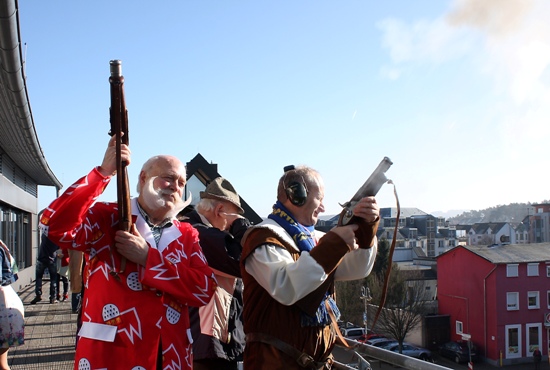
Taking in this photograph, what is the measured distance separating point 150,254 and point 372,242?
3.22 feet

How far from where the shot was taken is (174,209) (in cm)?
262

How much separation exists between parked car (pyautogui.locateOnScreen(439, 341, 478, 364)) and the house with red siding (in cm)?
79

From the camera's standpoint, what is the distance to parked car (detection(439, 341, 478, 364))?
4044 cm

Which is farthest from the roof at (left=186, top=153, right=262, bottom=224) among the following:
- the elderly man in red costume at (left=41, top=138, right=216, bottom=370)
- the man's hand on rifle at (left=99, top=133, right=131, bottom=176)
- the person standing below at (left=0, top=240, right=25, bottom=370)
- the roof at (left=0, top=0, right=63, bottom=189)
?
the man's hand on rifle at (left=99, top=133, right=131, bottom=176)

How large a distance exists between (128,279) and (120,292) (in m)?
0.06

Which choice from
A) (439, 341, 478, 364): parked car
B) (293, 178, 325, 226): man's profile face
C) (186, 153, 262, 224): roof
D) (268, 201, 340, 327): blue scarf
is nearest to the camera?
(268, 201, 340, 327): blue scarf

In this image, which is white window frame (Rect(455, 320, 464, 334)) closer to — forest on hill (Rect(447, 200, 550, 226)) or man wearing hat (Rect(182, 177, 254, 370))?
man wearing hat (Rect(182, 177, 254, 370))

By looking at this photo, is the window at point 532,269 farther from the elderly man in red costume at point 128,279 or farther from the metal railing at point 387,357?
the elderly man in red costume at point 128,279

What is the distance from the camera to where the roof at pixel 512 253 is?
1628 inches

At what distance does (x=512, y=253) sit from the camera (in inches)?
1674

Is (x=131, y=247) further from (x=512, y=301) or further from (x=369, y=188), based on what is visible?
(x=512, y=301)

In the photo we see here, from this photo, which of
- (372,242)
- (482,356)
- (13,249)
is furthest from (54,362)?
(482,356)

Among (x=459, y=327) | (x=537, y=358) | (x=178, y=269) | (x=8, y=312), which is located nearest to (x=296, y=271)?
(x=178, y=269)

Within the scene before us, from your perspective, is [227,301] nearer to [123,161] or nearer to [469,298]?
[123,161]
